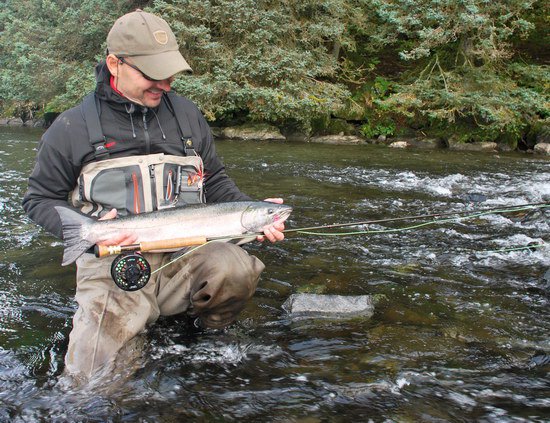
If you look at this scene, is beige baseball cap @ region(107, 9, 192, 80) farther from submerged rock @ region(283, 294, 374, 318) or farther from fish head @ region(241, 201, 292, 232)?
submerged rock @ region(283, 294, 374, 318)

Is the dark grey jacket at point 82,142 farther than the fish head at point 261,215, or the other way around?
the fish head at point 261,215

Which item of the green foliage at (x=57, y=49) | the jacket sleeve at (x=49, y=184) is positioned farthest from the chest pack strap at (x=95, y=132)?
the green foliage at (x=57, y=49)

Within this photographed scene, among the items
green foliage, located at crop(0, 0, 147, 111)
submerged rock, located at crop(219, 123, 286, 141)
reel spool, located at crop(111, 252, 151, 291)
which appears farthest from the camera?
green foliage, located at crop(0, 0, 147, 111)

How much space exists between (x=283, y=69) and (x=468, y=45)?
7007mm

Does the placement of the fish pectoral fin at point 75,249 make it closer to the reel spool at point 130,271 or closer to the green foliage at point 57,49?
the reel spool at point 130,271

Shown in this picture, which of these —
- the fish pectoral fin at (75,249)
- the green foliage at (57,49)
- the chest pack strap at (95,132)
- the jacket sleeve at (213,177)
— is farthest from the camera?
the green foliage at (57,49)

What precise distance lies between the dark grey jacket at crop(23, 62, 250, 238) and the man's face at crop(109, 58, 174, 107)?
63mm

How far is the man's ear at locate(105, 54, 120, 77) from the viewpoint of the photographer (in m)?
3.45

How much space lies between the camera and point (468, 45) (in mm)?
18719

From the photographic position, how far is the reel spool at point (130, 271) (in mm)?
3365

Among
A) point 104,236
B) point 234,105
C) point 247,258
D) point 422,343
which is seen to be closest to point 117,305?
point 104,236

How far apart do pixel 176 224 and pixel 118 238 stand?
39 centimetres

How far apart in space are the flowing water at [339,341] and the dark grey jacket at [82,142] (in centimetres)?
114

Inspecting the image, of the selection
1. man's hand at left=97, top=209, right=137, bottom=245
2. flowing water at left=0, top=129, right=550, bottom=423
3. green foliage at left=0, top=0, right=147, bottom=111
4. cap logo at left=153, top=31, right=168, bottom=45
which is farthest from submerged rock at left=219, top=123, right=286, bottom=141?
man's hand at left=97, top=209, right=137, bottom=245
